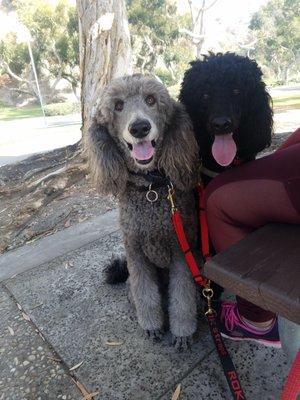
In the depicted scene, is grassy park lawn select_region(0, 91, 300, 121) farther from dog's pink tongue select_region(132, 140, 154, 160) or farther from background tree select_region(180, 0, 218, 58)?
background tree select_region(180, 0, 218, 58)

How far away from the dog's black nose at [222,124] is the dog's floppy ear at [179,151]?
138 mm

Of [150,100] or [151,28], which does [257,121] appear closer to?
[150,100]

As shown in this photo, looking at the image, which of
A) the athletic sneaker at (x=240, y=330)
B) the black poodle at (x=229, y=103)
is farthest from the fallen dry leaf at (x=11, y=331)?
the black poodle at (x=229, y=103)

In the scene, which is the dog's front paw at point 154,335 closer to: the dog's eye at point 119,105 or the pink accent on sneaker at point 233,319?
the pink accent on sneaker at point 233,319

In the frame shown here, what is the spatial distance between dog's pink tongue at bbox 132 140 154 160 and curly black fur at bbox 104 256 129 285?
0.95 meters

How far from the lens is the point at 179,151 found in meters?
1.83

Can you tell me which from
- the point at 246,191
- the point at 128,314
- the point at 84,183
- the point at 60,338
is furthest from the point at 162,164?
the point at 84,183

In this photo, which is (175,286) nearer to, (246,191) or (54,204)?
(246,191)

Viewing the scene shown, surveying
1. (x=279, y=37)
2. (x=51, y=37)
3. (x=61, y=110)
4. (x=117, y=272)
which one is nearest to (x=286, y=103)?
(x=117, y=272)

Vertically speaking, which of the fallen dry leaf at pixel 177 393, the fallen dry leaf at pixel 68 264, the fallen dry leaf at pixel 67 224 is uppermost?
the fallen dry leaf at pixel 177 393

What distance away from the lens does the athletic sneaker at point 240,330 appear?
179cm

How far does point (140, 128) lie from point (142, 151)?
0.36 ft

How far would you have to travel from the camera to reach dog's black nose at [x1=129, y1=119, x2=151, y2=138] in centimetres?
167

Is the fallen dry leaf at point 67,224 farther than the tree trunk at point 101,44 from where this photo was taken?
No
